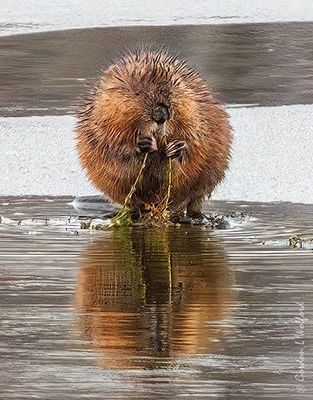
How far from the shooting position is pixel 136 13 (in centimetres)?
1916

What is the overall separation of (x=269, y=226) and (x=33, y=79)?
7.03 m

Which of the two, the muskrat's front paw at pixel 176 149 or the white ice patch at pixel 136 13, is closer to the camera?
the muskrat's front paw at pixel 176 149

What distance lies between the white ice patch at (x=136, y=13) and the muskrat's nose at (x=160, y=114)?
30.2 feet

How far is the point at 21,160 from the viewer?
1079cm

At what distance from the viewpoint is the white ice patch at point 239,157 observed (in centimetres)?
989

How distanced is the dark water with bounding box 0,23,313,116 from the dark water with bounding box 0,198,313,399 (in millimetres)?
5425

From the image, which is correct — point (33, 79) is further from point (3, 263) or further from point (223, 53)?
point (3, 263)

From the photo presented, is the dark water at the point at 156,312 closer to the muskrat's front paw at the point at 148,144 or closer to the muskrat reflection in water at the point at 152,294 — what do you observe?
the muskrat reflection in water at the point at 152,294

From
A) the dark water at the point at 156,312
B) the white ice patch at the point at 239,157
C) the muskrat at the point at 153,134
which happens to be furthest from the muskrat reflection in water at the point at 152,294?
the white ice patch at the point at 239,157

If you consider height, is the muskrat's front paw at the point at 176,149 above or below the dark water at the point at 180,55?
below

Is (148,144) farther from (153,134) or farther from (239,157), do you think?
(239,157)

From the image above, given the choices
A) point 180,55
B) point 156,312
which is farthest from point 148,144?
point 180,55

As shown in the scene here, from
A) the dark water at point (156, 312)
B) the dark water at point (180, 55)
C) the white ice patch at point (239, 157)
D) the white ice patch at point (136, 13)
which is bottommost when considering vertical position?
the dark water at point (156, 312)

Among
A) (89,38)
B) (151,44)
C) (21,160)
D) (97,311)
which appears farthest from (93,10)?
(97,311)
